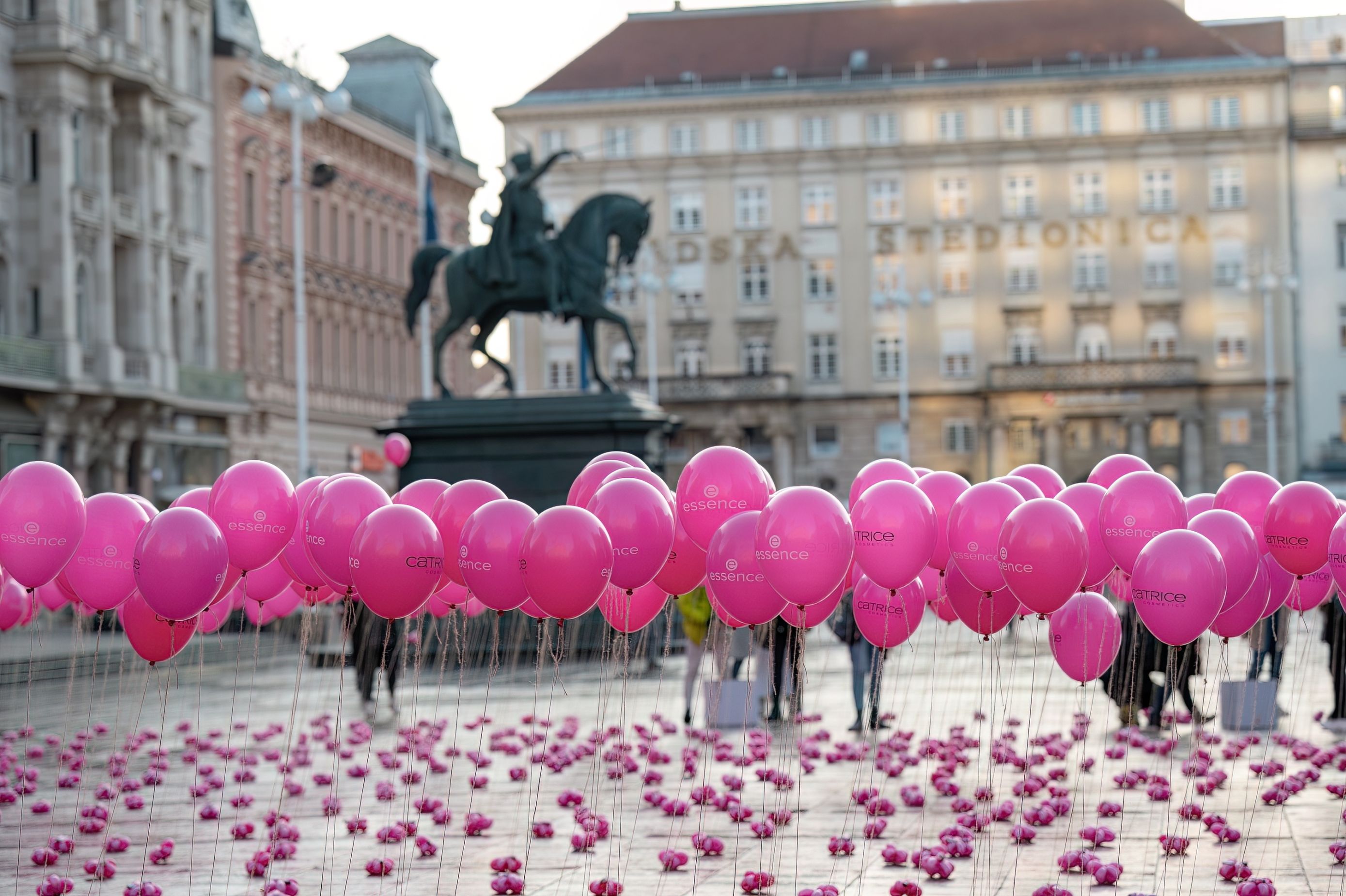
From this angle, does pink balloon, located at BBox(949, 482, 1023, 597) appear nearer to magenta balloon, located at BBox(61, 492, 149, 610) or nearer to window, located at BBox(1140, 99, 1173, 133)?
magenta balloon, located at BBox(61, 492, 149, 610)

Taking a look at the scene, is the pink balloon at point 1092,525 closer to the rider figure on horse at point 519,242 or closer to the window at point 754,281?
the rider figure on horse at point 519,242

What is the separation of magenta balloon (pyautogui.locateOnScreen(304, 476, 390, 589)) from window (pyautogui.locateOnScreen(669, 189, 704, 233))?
67.5 metres

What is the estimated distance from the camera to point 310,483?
11.9 meters

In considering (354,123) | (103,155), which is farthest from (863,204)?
(103,155)

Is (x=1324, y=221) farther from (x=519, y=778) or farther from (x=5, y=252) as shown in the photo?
(x=519, y=778)

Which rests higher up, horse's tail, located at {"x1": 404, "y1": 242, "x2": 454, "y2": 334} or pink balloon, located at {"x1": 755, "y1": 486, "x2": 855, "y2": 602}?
horse's tail, located at {"x1": 404, "y1": 242, "x2": 454, "y2": 334}

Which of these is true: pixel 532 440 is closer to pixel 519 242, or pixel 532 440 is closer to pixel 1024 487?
pixel 519 242

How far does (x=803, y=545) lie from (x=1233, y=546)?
92.8 inches

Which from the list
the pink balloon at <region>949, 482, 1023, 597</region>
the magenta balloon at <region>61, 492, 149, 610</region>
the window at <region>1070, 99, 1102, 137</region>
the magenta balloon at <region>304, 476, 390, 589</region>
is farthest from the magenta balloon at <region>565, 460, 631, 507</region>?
the window at <region>1070, 99, 1102, 137</region>

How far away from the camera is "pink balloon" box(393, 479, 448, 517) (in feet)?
39.5

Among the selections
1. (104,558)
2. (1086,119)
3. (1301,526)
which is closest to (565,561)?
(104,558)

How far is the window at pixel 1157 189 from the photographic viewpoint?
250 feet

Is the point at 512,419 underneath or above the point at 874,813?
above

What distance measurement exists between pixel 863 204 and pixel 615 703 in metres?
60.1
